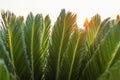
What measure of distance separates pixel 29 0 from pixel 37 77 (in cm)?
101

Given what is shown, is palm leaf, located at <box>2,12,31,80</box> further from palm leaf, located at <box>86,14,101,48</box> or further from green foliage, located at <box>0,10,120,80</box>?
palm leaf, located at <box>86,14,101,48</box>

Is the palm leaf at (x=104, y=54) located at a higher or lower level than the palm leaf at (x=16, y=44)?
lower

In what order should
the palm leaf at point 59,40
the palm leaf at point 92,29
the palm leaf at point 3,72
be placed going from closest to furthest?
the palm leaf at point 3,72 → the palm leaf at point 59,40 → the palm leaf at point 92,29

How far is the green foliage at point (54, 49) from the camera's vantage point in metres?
0.97

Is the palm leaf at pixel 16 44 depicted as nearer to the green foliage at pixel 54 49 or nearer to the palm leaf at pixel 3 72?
the green foliage at pixel 54 49

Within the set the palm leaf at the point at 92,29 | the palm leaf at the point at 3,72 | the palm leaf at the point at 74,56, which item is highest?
the palm leaf at the point at 92,29

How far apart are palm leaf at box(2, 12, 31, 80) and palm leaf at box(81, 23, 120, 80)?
9.0 inches

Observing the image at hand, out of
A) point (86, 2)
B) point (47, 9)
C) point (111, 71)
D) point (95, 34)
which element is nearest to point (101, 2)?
point (86, 2)

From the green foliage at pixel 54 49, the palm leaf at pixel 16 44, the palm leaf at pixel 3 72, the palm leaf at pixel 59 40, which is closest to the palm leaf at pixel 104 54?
the green foliage at pixel 54 49

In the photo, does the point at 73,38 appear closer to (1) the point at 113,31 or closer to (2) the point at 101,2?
(1) the point at 113,31

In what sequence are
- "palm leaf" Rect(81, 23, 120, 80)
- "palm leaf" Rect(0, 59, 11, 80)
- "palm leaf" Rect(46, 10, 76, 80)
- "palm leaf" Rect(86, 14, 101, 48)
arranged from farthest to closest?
"palm leaf" Rect(86, 14, 101, 48) → "palm leaf" Rect(46, 10, 76, 80) → "palm leaf" Rect(81, 23, 120, 80) → "palm leaf" Rect(0, 59, 11, 80)

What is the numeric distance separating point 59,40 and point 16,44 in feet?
0.52

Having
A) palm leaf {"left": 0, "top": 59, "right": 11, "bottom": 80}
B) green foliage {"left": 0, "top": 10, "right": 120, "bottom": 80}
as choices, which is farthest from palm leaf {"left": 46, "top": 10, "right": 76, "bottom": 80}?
palm leaf {"left": 0, "top": 59, "right": 11, "bottom": 80}

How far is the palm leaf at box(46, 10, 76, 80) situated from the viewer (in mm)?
988
